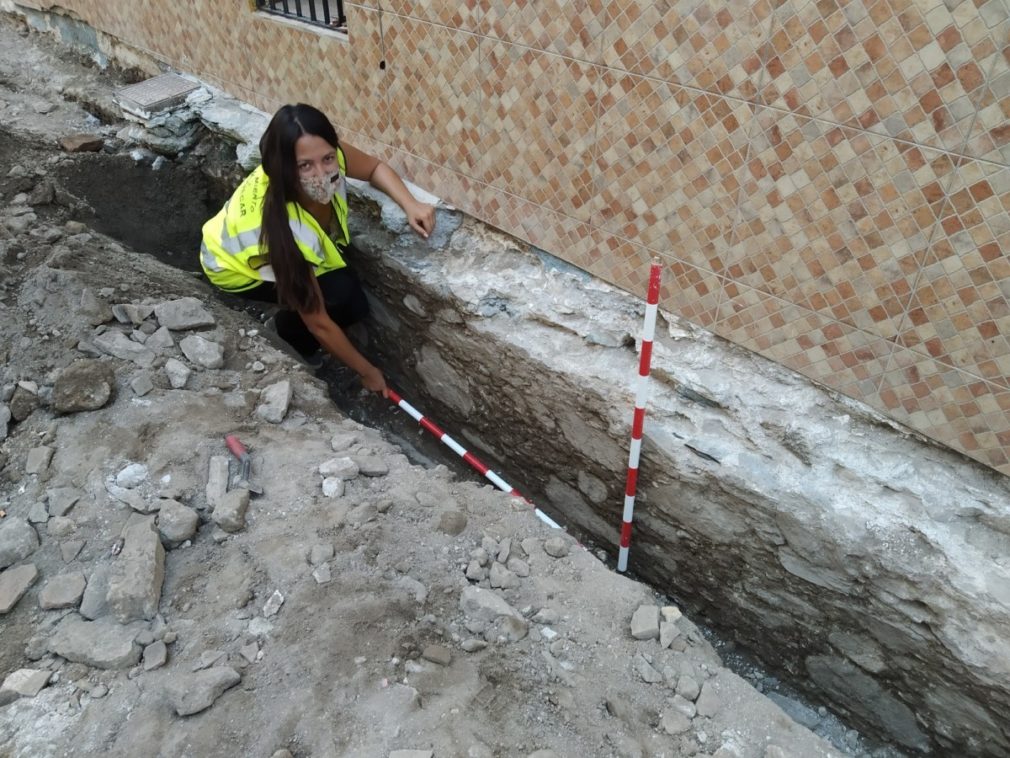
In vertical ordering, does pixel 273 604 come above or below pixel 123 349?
below

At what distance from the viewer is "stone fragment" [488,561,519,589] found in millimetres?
2523

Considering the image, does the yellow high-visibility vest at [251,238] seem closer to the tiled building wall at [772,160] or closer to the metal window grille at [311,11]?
the tiled building wall at [772,160]

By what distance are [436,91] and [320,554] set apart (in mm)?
2171

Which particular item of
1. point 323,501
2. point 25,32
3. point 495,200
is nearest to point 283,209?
point 495,200

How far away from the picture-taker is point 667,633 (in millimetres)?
2443

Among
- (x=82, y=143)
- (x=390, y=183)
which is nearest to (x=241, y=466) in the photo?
(x=390, y=183)

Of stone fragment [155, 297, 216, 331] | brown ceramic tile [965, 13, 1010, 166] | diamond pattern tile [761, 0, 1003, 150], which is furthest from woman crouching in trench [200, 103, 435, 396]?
brown ceramic tile [965, 13, 1010, 166]

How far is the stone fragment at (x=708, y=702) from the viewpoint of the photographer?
2273 millimetres

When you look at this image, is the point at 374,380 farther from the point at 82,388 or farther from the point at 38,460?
the point at 38,460

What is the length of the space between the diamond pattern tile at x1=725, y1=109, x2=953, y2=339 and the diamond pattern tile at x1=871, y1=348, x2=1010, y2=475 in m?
0.16

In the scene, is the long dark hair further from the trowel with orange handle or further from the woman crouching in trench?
the trowel with orange handle

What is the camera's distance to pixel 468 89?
346 centimetres

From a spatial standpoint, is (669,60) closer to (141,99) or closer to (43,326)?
(43,326)

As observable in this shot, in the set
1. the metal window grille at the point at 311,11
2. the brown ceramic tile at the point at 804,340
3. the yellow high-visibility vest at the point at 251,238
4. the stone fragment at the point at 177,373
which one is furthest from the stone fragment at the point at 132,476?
the metal window grille at the point at 311,11
